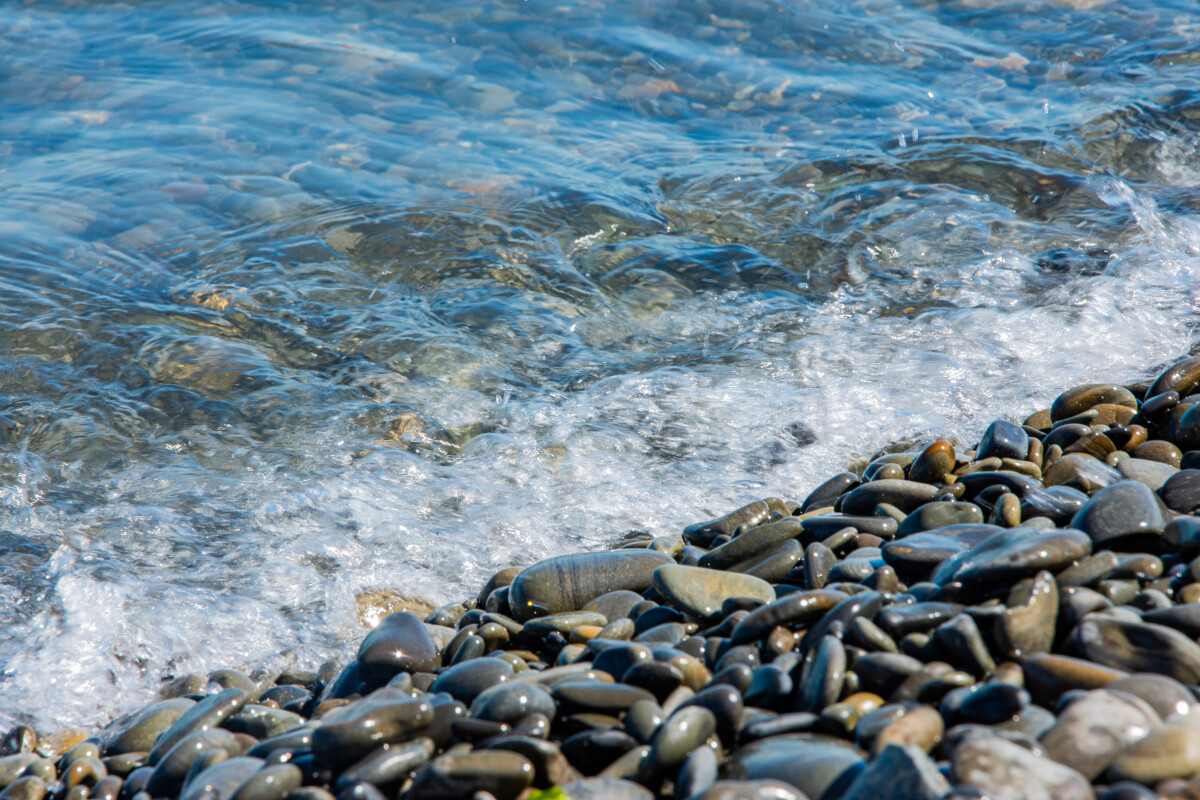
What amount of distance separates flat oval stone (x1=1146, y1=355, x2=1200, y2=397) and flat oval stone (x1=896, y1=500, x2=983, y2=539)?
1.07 meters

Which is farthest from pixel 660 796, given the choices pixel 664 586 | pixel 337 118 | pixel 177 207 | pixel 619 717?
pixel 337 118

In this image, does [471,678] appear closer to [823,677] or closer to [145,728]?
[823,677]

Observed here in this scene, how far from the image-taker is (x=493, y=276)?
5766 mm

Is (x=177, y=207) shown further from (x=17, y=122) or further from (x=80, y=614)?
(x=80, y=614)

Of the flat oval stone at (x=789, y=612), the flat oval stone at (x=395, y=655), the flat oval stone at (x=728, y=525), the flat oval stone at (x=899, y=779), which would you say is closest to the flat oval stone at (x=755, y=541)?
the flat oval stone at (x=728, y=525)

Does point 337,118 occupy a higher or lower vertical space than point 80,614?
higher

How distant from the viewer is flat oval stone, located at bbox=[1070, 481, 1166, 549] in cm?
220

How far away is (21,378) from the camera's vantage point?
15.6ft

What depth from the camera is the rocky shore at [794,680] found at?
162cm

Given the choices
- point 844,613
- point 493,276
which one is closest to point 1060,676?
point 844,613

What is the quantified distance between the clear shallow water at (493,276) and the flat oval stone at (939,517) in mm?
1177

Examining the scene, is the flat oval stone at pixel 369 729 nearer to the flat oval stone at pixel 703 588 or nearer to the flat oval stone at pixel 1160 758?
the flat oval stone at pixel 703 588

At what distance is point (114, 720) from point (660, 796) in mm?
2047

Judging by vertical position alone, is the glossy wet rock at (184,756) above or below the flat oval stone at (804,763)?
below
